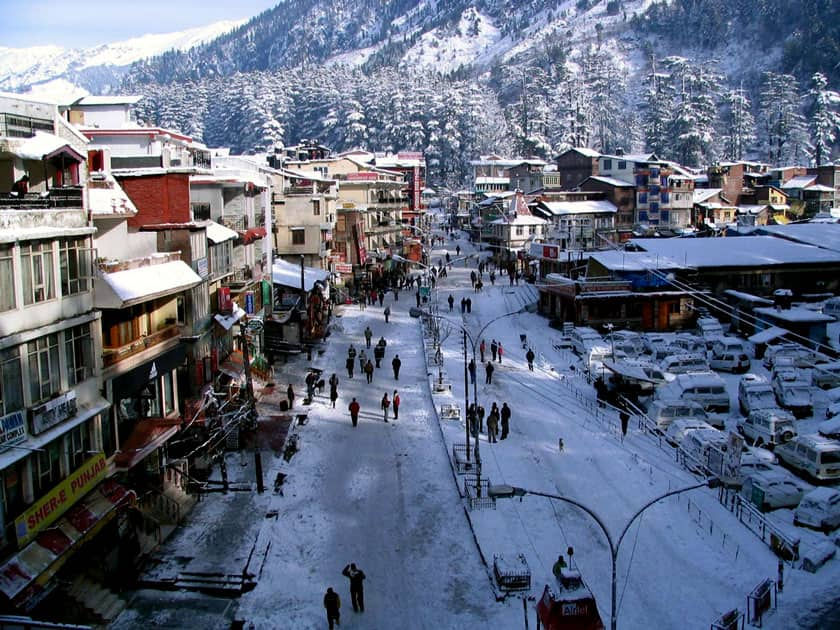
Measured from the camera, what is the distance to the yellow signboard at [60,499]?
15562 mm

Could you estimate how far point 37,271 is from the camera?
16922 mm

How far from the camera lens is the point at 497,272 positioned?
252 ft

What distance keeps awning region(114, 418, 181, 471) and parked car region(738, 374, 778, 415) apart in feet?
72.2

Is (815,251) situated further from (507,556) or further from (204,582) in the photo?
(204,582)

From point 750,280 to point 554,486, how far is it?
121ft

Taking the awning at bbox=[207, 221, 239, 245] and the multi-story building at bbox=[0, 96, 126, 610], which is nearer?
the multi-story building at bbox=[0, 96, 126, 610]

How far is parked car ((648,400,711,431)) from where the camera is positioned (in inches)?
1237

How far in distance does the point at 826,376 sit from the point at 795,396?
4.73m

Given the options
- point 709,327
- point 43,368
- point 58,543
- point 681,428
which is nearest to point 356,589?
point 58,543

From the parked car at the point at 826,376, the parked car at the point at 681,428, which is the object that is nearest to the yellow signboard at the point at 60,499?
the parked car at the point at 681,428

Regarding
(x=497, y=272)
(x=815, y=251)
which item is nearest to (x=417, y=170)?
(x=497, y=272)

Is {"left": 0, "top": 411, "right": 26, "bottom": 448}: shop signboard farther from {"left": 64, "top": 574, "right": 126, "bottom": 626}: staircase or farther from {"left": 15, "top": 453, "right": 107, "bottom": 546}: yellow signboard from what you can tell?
{"left": 64, "top": 574, "right": 126, "bottom": 626}: staircase

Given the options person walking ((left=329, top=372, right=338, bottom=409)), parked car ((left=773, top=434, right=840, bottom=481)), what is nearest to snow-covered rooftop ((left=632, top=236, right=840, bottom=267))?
parked car ((left=773, top=434, right=840, bottom=481))

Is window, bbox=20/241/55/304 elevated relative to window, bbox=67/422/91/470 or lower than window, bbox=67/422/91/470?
elevated
